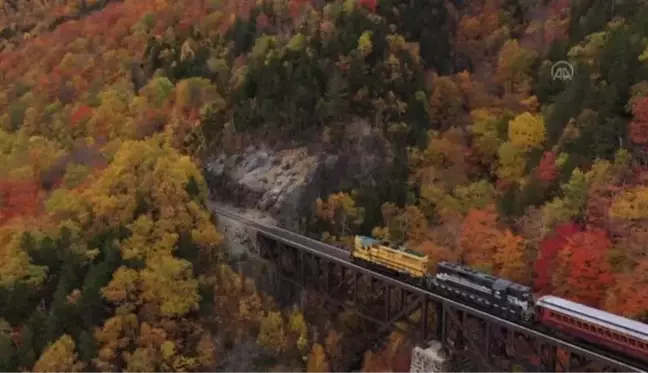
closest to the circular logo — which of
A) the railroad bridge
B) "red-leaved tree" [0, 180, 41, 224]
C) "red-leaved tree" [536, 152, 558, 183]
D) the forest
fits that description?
the forest

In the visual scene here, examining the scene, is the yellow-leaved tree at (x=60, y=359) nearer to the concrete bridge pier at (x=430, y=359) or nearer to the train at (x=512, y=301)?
the train at (x=512, y=301)

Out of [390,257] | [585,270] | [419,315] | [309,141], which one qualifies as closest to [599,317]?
[585,270]

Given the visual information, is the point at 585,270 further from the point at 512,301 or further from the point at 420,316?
the point at 420,316

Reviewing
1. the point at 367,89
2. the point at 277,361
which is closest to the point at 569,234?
the point at 277,361

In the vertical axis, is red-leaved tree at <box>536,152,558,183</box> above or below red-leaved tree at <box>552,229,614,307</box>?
above

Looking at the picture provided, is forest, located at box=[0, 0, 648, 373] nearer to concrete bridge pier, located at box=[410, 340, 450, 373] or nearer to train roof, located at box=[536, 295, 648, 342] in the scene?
concrete bridge pier, located at box=[410, 340, 450, 373]

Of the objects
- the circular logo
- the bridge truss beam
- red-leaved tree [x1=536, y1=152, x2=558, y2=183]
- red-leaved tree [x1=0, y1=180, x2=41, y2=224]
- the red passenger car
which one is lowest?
the bridge truss beam
